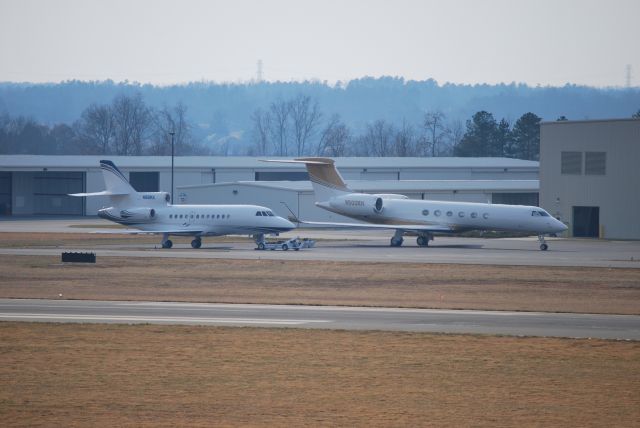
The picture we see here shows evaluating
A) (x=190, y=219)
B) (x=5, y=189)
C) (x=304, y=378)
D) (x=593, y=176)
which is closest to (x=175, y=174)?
(x=5, y=189)

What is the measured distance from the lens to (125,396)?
68.6ft

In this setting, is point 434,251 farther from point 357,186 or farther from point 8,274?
point 357,186

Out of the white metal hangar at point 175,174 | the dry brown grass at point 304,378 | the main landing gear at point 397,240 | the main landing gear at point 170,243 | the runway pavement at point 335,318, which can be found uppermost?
the white metal hangar at point 175,174

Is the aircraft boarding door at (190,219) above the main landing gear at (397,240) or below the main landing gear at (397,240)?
above

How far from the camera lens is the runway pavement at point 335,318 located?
29531mm

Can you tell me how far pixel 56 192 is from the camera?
362ft

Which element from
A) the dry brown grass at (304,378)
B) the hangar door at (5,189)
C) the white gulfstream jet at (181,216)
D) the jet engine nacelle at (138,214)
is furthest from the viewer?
the hangar door at (5,189)

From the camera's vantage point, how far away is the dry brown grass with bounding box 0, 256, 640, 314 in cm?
3688

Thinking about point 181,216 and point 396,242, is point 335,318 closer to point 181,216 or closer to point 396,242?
point 396,242

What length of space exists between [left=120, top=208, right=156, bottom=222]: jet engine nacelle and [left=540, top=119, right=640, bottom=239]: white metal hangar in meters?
30.9

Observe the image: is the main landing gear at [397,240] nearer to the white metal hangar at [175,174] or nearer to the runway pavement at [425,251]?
the runway pavement at [425,251]

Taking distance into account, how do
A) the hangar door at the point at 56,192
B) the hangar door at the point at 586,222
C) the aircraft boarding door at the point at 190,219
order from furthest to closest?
the hangar door at the point at 56,192, the hangar door at the point at 586,222, the aircraft boarding door at the point at 190,219

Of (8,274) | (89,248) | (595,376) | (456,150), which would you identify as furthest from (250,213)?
(456,150)

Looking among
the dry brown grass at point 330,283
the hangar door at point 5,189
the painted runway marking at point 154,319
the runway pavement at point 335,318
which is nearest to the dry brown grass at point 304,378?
the runway pavement at point 335,318
